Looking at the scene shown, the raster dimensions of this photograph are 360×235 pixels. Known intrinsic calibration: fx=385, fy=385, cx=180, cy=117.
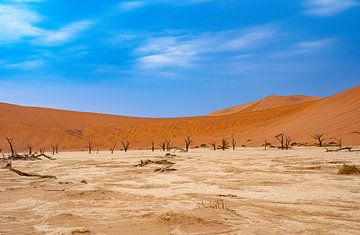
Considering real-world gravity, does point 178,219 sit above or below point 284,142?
below

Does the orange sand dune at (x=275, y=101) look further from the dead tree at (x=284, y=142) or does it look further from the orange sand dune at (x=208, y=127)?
the dead tree at (x=284, y=142)

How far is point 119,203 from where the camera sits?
827cm

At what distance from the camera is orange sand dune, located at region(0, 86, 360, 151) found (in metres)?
43.2

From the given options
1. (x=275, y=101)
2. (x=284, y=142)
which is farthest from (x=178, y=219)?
(x=275, y=101)

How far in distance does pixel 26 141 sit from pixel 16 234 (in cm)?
5572

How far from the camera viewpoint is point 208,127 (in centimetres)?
6612

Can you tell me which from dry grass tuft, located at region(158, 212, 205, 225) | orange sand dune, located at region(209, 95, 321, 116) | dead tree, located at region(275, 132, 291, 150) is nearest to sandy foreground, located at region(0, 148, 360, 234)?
dry grass tuft, located at region(158, 212, 205, 225)

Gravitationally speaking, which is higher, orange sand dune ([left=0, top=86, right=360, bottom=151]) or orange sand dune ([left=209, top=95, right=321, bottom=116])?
orange sand dune ([left=209, top=95, right=321, bottom=116])

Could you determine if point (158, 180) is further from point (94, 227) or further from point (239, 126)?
point (239, 126)

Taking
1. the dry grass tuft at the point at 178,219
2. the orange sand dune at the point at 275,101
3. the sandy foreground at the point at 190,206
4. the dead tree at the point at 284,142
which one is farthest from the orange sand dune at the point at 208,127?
the orange sand dune at the point at 275,101

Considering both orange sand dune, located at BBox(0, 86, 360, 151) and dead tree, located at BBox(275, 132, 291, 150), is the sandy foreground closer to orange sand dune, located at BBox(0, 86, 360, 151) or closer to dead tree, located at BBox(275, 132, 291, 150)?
dead tree, located at BBox(275, 132, 291, 150)

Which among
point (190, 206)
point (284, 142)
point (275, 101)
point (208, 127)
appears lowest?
point (190, 206)

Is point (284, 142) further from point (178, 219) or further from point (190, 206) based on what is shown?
point (178, 219)

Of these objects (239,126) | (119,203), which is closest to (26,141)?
(239,126)
